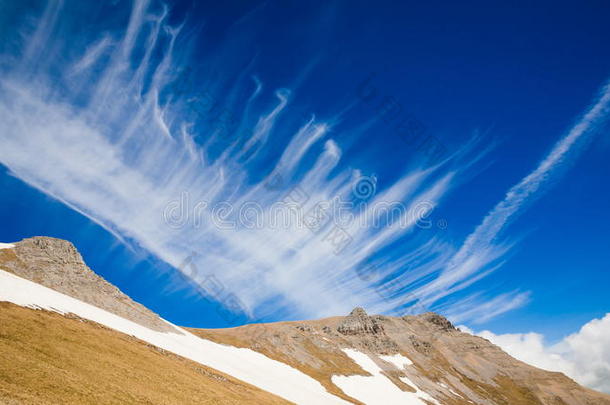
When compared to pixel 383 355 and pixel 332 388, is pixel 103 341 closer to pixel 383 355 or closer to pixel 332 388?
pixel 332 388

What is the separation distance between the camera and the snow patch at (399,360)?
146 meters

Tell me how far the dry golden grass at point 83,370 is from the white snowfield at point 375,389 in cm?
5522

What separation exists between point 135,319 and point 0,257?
33.3 metres

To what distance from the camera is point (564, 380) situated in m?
192

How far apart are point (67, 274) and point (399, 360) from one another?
141 m

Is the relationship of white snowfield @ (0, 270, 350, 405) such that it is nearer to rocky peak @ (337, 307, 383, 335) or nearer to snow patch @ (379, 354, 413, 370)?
snow patch @ (379, 354, 413, 370)

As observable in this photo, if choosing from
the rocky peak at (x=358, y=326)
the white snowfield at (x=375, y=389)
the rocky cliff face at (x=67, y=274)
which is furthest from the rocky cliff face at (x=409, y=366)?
the rocky cliff face at (x=67, y=274)

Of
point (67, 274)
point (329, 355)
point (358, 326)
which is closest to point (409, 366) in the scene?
point (358, 326)

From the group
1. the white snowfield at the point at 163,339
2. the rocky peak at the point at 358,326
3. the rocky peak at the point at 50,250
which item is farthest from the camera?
the rocky peak at the point at 358,326

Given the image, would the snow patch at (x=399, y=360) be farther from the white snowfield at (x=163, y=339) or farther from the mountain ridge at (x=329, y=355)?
the white snowfield at (x=163, y=339)

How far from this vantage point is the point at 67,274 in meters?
73.9

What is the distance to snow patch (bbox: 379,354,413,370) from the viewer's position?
146 m

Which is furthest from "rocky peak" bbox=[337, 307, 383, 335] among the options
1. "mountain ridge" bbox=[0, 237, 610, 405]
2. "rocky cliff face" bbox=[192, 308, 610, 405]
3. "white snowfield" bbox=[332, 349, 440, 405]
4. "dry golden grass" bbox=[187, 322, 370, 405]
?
"dry golden grass" bbox=[187, 322, 370, 405]

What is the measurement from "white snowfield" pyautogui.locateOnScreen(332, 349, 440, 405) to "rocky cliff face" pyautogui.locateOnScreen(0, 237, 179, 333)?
181 ft
